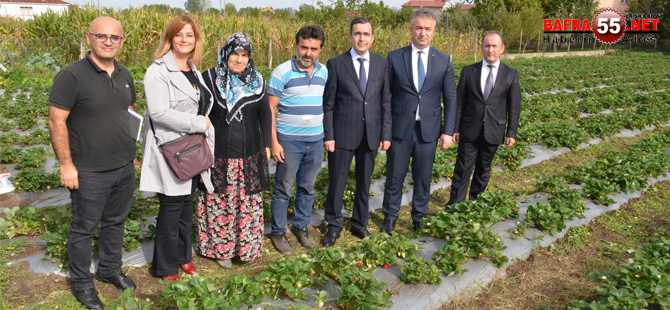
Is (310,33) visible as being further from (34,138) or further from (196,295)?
(34,138)

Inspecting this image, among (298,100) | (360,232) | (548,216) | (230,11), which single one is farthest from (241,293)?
(230,11)

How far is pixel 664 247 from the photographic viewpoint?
10.9 ft

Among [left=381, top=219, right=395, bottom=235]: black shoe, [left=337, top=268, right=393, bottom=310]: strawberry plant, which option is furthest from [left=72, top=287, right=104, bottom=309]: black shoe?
[left=381, top=219, right=395, bottom=235]: black shoe

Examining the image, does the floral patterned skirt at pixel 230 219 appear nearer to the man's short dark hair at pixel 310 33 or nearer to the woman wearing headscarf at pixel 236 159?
the woman wearing headscarf at pixel 236 159

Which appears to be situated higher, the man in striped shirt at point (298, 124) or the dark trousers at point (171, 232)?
the man in striped shirt at point (298, 124)

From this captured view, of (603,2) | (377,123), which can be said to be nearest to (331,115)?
(377,123)

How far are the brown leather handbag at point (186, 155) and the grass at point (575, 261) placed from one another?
1.86m

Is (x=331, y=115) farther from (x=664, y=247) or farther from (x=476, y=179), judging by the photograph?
(x=664, y=247)

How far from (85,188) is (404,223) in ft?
9.94

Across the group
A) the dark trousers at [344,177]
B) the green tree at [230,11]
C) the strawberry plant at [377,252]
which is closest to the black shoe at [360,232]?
the dark trousers at [344,177]

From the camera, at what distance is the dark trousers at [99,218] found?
264 cm

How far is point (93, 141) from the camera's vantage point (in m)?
2.60

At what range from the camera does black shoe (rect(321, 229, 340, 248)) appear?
3.96 meters

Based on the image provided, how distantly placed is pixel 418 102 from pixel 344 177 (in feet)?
3.08
